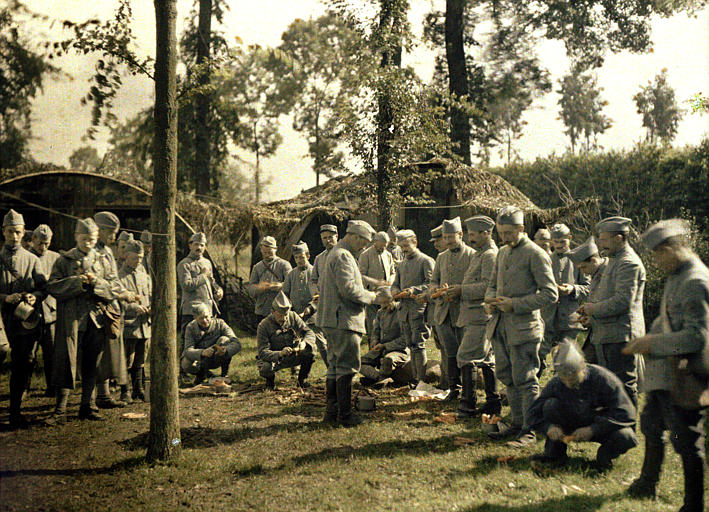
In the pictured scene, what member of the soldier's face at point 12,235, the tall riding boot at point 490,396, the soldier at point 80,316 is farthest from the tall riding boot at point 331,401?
the soldier's face at point 12,235

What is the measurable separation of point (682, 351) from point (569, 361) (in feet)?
3.86

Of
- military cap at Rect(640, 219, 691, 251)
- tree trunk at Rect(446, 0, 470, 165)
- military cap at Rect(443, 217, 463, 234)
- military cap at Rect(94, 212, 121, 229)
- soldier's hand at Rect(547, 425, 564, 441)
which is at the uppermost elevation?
tree trunk at Rect(446, 0, 470, 165)

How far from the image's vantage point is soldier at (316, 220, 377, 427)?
23.3 feet

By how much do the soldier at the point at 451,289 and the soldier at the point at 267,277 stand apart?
3.41 m

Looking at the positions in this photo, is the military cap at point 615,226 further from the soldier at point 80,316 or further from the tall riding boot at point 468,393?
the soldier at point 80,316

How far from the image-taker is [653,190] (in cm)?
1770

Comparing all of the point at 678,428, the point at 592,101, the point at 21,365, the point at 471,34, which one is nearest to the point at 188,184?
the point at 471,34

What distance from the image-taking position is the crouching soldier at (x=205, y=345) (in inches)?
363

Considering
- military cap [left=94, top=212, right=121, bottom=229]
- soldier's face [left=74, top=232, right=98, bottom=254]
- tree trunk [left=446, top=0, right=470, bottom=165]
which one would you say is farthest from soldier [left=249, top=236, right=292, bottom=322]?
tree trunk [left=446, top=0, right=470, bottom=165]

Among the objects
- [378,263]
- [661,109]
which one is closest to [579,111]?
[661,109]

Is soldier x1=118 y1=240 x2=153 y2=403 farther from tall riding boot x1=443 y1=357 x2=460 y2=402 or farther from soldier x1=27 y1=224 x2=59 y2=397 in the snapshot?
tall riding boot x1=443 y1=357 x2=460 y2=402

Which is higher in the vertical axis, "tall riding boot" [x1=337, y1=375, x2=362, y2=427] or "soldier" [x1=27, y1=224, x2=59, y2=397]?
"soldier" [x1=27, y1=224, x2=59, y2=397]

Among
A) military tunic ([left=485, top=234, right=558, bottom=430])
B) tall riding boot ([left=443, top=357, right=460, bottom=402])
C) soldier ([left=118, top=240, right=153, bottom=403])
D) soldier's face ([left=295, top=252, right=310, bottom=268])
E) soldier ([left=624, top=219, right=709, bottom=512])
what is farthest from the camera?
soldier's face ([left=295, top=252, right=310, bottom=268])

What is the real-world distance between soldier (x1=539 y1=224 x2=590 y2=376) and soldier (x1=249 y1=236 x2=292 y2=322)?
4539 mm
